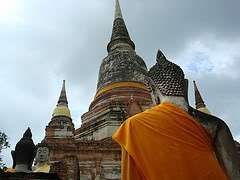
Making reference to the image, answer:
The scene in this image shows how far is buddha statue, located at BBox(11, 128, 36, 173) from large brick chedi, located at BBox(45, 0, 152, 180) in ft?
12.9

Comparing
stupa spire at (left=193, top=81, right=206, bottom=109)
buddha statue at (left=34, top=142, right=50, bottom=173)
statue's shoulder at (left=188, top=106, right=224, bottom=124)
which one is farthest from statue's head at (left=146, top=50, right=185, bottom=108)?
stupa spire at (left=193, top=81, right=206, bottom=109)

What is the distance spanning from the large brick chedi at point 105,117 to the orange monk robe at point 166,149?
596cm

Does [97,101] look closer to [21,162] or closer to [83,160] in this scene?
[83,160]

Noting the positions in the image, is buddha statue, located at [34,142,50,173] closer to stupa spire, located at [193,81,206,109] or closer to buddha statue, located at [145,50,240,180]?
buddha statue, located at [145,50,240,180]

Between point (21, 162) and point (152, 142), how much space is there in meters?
3.01

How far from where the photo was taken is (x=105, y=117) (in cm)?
1439

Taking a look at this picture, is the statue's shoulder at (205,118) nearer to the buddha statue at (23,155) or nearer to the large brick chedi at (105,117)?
the buddha statue at (23,155)

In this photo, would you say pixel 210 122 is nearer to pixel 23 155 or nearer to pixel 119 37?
pixel 23 155

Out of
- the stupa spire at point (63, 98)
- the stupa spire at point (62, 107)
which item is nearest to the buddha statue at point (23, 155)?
the stupa spire at point (62, 107)

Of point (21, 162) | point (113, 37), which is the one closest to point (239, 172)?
point (21, 162)

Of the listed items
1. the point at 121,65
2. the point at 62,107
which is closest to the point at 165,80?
the point at 121,65

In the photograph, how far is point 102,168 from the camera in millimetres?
12086

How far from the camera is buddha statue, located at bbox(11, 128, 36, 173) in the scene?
525cm

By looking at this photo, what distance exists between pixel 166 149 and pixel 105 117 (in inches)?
452
